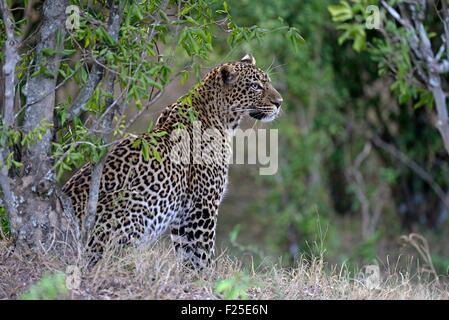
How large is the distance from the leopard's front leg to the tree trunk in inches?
54.3

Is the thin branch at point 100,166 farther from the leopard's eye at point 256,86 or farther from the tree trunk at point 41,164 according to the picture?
the leopard's eye at point 256,86

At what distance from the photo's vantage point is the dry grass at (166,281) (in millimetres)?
6543

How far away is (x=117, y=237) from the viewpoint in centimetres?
740

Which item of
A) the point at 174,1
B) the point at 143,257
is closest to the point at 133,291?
the point at 143,257

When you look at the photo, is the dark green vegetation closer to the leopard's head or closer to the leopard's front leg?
the leopard's head

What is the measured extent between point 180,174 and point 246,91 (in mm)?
1232

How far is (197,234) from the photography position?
819 centimetres

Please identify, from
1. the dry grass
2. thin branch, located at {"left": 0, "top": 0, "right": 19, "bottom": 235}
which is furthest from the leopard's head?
thin branch, located at {"left": 0, "top": 0, "right": 19, "bottom": 235}

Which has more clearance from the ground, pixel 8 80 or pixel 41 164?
pixel 8 80

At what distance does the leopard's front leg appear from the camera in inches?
322

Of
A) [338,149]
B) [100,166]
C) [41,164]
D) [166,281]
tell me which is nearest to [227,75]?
[100,166]

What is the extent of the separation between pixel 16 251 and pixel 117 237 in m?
0.79

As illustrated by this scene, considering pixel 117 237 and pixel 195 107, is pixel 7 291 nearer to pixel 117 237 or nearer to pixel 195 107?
pixel 117 237

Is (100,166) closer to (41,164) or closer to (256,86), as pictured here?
(41,164)
